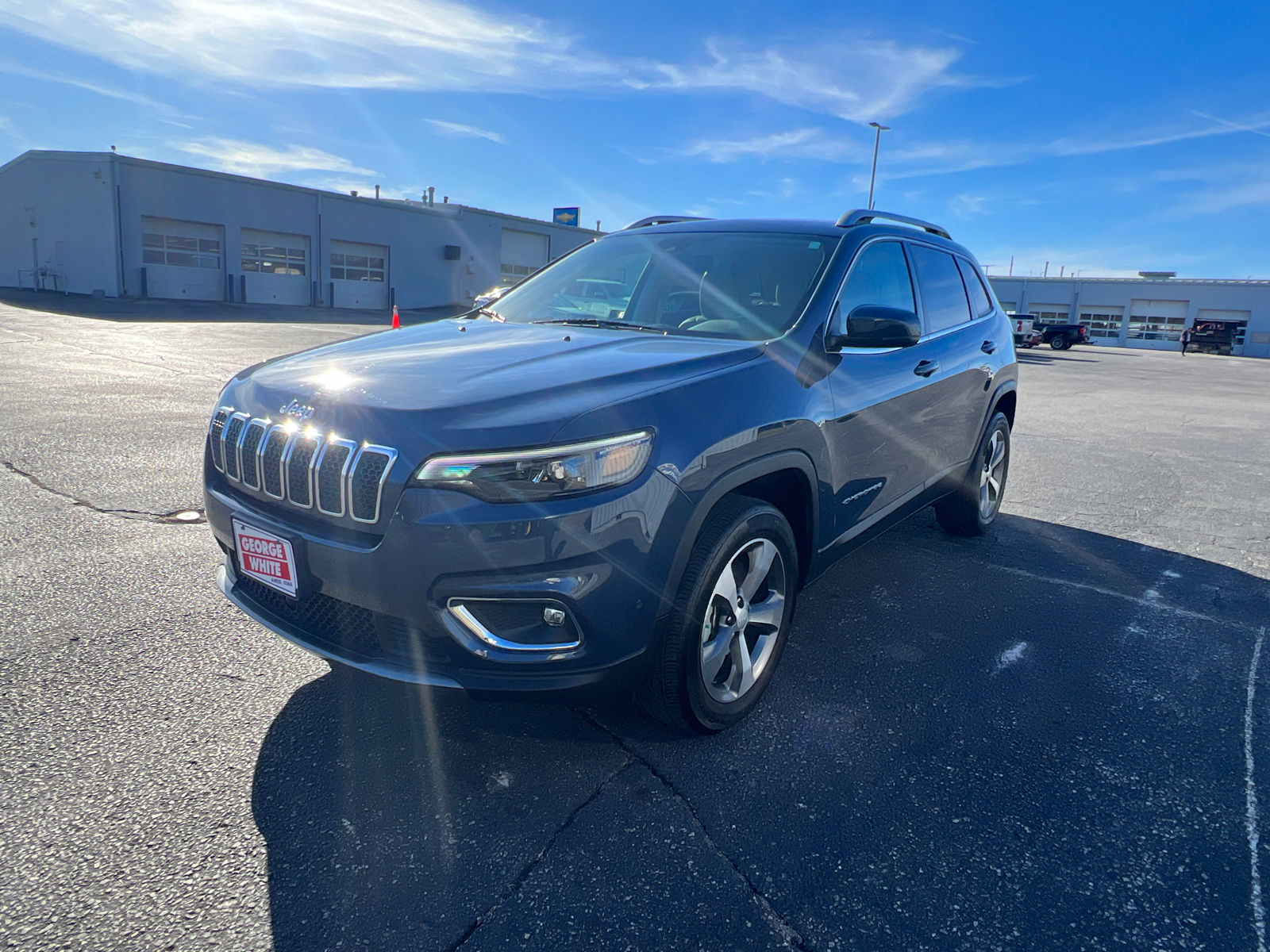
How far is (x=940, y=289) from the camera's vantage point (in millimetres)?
4434

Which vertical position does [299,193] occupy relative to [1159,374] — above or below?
above

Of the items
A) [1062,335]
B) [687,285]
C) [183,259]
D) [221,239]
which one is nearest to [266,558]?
[687,285]

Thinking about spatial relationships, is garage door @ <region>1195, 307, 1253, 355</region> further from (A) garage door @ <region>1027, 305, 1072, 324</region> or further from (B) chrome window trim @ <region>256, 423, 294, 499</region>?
(B) chrome window trim @ <region>256, 423, 294, 499</region>

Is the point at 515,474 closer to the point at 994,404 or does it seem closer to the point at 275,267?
the point at 994,404

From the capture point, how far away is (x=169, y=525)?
4.56 m

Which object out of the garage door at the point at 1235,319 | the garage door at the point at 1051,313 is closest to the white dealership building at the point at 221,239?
the garage door at the point at 1051,313

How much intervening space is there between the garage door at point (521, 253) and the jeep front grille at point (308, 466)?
41383 mm

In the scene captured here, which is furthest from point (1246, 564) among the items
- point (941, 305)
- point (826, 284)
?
point (826, 284)

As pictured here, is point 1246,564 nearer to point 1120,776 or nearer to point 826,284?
point 1120,776

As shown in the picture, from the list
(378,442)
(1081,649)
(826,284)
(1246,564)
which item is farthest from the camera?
(1246,564)

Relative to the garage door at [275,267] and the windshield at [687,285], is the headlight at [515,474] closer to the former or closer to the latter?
the windshield at [687,285]

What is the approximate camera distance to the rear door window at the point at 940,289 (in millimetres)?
4215

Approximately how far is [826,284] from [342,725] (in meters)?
2.43

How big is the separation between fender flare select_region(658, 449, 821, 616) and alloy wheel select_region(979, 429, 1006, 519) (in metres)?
2.63
